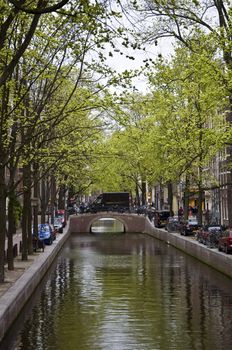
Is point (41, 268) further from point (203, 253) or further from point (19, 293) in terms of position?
point (203, 253)

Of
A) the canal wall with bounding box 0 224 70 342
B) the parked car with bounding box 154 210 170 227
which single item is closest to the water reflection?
the canal wall with bounding box 0 224 70 342

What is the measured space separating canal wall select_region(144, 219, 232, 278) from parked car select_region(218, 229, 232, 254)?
34cm

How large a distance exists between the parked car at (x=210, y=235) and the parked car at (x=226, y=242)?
127cm

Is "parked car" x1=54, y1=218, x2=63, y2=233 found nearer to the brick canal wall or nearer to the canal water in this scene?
the brick canal wall

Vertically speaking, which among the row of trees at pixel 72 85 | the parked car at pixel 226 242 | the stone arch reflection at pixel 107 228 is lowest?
the parked car at pixel 226 242

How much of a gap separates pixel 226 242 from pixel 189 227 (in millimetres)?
18135

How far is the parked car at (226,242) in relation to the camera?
3501cm

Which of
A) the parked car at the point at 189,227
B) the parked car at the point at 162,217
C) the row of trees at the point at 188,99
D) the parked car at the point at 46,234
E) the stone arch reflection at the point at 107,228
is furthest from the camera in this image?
the stone arch reflection at the point at 107,228

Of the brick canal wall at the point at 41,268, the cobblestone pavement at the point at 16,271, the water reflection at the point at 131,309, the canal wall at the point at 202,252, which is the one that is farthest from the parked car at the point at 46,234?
the canal wall at the point at 202,252

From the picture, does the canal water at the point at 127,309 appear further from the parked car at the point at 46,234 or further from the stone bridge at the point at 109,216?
the stone bridge at the point at 109,216

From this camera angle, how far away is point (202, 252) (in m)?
40.4

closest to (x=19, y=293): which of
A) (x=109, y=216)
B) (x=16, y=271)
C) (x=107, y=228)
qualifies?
(x=16, y=271)

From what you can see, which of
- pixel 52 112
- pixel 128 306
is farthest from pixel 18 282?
pixel 52 112

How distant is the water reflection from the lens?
→ 18.6m
